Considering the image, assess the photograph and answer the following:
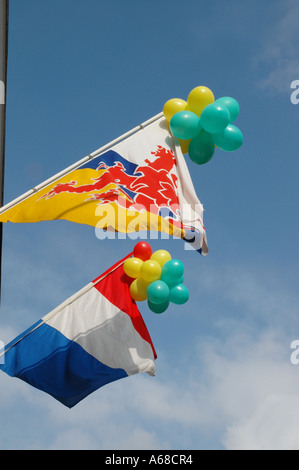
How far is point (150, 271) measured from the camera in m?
8.34

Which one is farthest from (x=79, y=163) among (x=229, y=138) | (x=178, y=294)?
(x=178, y=294)

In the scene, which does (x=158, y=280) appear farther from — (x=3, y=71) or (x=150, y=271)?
(x=3, y=71)

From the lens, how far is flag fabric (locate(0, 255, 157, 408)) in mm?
8031

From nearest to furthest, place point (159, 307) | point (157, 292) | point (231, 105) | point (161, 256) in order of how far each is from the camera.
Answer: point (157, 292), point (159, 307), point (161, 256), point (231, 105)

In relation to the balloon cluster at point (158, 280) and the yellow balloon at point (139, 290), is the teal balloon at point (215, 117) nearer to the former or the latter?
the balloon cluster at point (158, 280)

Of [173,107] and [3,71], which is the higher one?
[3,71]

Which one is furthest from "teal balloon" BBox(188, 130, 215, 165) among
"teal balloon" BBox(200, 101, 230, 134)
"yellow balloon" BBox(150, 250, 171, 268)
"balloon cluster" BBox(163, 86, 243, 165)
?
"yellow balloon" BBox(150, 250, 171, 268)

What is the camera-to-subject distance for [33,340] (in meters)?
8.11

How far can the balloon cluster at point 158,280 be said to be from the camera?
8.20m

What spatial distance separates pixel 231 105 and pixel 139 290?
3477 millimetres

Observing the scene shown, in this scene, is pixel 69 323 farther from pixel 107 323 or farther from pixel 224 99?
pixel 224 99

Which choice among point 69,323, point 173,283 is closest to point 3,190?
point 69,323

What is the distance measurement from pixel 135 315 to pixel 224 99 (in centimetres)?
395

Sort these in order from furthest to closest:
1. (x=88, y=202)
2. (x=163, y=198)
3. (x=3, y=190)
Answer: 1. (x=3, y=190)
2. (x=163, y=198)
3. (x=88, y=202)
